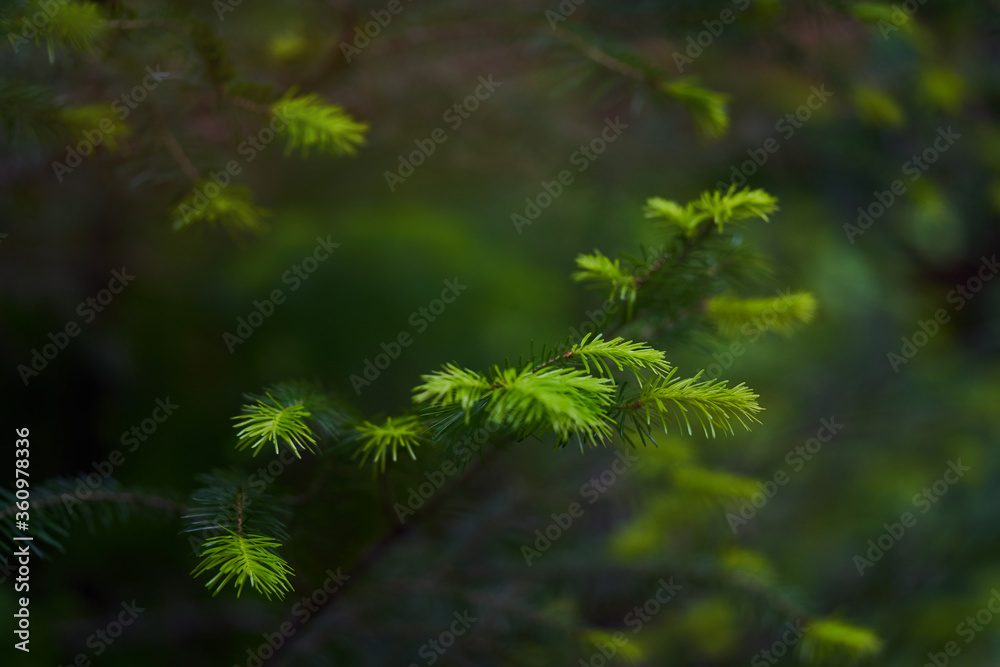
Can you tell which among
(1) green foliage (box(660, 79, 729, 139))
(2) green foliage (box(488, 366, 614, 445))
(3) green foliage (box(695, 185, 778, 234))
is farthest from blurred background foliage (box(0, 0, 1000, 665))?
(2) green foliage (box(488, 366, 614, 445))

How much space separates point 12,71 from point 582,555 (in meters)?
1.60

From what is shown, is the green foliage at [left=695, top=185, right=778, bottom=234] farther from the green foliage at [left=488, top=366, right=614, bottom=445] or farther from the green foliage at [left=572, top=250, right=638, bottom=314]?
the green foliage at [left=488, top=366, right=614, bottom=445]

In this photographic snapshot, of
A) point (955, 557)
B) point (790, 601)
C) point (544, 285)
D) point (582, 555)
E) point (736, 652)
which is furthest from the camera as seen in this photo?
point (544, 285)

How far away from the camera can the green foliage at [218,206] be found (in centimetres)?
98

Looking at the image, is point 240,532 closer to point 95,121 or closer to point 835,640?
point 95,121

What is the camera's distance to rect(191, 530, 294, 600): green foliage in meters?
0.67

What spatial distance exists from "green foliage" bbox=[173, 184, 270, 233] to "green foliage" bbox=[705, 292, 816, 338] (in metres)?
0.76

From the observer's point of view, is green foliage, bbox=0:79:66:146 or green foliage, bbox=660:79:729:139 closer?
green foliage, bbox=0:79:66:146

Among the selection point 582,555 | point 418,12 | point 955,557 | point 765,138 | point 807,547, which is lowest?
point 582,555

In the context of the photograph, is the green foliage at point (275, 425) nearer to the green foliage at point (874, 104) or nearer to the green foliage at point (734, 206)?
the green foliage at point (734, 206)

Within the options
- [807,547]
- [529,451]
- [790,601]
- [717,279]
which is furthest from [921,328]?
[717,279]

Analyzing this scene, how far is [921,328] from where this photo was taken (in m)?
2.93

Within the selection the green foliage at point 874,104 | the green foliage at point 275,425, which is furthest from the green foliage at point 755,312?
the green foliage at point 874,104

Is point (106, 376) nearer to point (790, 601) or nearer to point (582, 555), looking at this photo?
point (582, 555)
